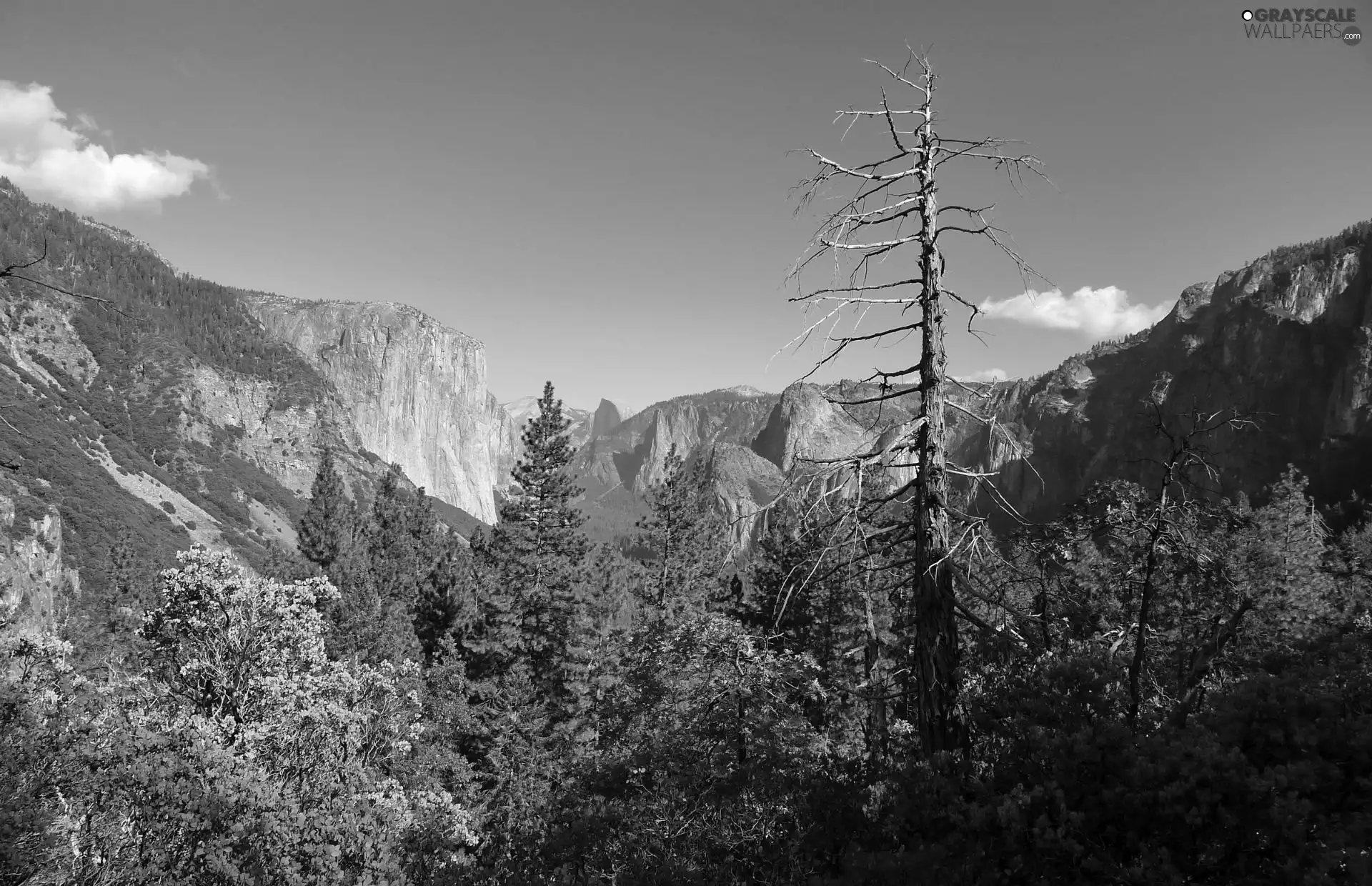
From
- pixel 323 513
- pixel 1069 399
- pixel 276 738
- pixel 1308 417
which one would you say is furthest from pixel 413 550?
pixel 1069 399

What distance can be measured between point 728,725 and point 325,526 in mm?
43193

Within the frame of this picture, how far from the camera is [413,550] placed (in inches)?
2244

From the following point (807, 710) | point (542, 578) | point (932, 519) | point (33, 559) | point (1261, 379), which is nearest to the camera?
point (932, 519)

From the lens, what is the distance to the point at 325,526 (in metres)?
47.2

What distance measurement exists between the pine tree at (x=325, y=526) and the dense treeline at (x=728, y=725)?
47.6ft

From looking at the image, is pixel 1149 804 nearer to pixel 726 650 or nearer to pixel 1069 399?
pixel 726 650

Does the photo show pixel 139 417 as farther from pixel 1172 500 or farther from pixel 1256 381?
pixel 1256 381

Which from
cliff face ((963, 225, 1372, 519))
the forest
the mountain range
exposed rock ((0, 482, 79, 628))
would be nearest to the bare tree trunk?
the forest

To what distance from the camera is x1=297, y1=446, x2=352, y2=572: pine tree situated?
4597 centimetres

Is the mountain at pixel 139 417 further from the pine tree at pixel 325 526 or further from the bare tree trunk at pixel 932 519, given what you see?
the bare tree trunk at pixel 932 519

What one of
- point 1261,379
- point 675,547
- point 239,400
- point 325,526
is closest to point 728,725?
point 675,547

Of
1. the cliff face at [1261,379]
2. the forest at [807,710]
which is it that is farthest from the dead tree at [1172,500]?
the cliff face at [1261,379]

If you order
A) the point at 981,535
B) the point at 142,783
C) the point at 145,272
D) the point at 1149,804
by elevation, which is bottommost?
the point at 142,783

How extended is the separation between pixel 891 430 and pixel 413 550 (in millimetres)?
57282
